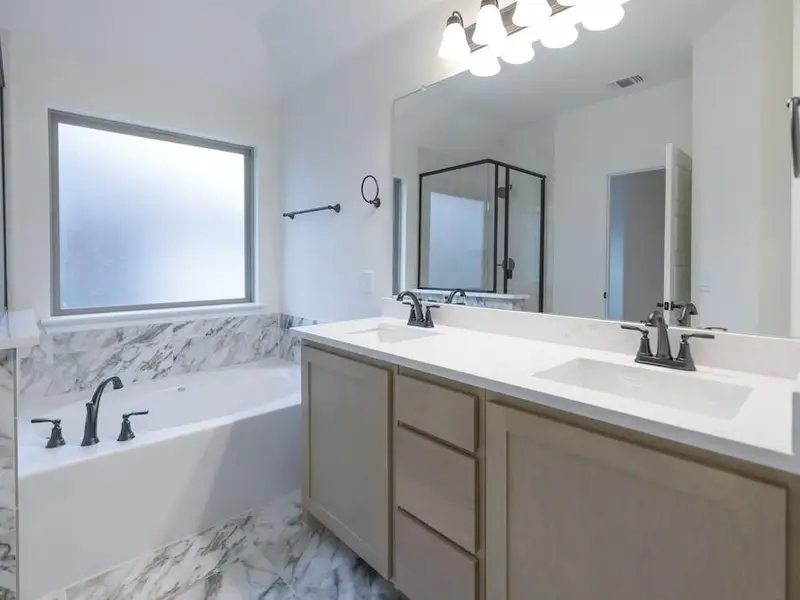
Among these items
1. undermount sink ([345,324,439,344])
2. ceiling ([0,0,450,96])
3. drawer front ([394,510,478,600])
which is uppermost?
ceiling ([0,0,450,96])

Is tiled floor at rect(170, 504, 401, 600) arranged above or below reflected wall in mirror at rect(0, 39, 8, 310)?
below

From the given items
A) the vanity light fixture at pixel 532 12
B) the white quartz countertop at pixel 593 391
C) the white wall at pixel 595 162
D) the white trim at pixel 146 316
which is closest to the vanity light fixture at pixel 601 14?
the vanity light fixture at pixel 532 12

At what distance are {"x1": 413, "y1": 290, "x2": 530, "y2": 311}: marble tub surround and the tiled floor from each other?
1123 mm

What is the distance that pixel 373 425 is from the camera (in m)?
1.48

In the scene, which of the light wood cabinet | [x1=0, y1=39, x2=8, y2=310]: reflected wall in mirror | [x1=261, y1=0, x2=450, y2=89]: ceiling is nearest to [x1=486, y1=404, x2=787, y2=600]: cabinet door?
the light wood cabinet

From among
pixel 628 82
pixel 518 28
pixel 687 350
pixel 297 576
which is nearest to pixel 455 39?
pixel 518 28

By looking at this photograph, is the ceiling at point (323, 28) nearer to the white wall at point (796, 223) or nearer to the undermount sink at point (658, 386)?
the white wall at point (796, 223)

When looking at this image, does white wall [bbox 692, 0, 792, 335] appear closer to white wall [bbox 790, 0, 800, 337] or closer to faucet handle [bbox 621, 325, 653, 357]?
white wall [bbox 790, 0, 800, 337]

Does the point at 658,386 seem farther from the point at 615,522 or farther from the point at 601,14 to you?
the point at 601,14

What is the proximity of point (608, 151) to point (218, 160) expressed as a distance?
2.37 m

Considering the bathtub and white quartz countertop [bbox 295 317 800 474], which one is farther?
the bathtub

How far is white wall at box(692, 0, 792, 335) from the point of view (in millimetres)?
1153

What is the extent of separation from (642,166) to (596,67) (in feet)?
1.34

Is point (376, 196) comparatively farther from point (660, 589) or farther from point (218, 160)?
point (660, 589)
